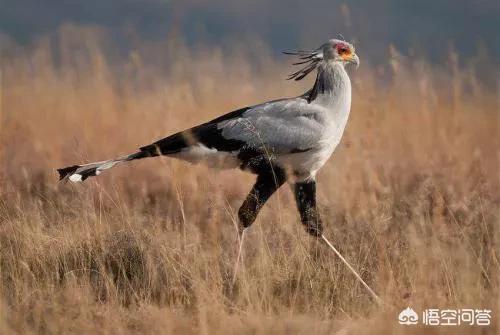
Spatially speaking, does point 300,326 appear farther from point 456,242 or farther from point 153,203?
point 153,203

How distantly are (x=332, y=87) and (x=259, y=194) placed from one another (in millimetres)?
867

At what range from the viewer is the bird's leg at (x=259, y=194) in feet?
16.3

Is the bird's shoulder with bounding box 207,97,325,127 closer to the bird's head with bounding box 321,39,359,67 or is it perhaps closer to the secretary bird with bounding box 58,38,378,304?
the secretary bird with bounding box 58,38,378,304

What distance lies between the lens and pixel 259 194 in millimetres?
4988

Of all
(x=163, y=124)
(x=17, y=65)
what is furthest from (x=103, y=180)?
(x=17, y=65)

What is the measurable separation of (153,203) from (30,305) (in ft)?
10.4

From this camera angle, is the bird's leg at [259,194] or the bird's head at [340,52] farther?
the bird's head at [340,52]

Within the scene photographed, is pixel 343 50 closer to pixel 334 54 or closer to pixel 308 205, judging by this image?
pixel 334 54

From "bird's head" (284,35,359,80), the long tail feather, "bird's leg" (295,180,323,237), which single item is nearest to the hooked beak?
"bird's head" (284,35,359,80)

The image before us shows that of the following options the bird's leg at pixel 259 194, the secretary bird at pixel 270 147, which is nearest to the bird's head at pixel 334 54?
the secretary bird at pixel 270 147

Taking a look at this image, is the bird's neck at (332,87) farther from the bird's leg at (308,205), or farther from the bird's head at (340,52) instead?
the bird's leg at (308,205)

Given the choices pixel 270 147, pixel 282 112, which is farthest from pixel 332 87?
pixel 270 147

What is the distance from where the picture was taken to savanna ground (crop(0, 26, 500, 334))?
3900 millimetres

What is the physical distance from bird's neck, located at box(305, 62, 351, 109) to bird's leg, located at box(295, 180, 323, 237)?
55cm
